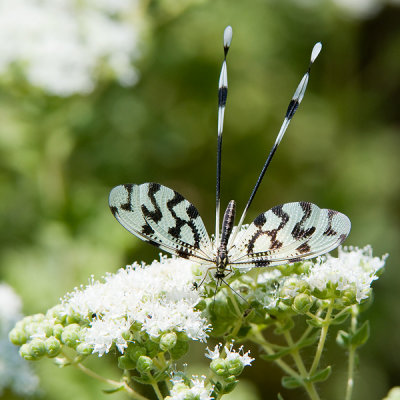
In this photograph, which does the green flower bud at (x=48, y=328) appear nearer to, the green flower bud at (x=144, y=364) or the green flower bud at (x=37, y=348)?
the green flower bud at (x=37, y=348)

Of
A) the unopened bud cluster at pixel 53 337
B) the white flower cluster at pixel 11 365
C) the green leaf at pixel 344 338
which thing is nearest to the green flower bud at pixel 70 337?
the unopened bud cluster at pixel 53 337

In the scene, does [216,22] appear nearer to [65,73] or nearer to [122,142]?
[122,142]

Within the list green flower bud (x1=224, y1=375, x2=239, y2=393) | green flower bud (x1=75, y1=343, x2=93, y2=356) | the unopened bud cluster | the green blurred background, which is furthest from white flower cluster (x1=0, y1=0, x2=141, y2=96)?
green flower bud (x1=224, y1=375, x2=239, y2=393)

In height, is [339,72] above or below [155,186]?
above

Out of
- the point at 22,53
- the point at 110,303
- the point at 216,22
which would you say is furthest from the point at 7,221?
the point at 110,303

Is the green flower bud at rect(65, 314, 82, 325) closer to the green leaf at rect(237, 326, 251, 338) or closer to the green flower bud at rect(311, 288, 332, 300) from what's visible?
the green leaf at rect(237, 326, 251, 338)

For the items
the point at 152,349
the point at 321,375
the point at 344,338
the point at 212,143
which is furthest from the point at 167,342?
the point at 212,143
